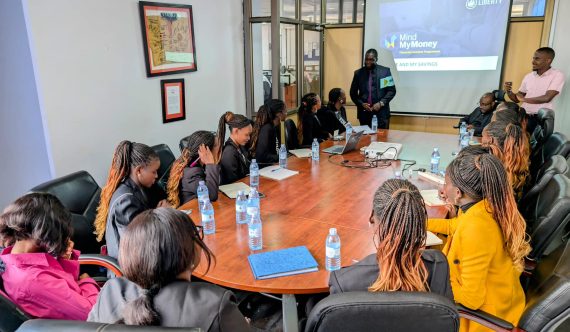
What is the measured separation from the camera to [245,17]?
5168 millimetres

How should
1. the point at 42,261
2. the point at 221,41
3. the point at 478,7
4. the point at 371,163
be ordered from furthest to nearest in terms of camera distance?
the point at 478,7, the point at 221,41, the point at 371,163, the point at 42,261

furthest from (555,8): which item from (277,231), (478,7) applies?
(277,231)

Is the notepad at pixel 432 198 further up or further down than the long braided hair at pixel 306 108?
further down

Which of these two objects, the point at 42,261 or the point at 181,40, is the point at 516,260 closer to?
the point at 42,261

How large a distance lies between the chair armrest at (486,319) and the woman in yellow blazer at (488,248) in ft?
0.09

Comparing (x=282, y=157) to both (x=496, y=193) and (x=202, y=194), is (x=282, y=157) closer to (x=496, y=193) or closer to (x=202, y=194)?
(x=202, y=194)

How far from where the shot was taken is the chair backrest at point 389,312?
41.8 inches

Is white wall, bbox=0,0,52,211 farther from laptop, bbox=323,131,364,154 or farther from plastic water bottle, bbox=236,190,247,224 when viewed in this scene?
laptop, bbox=323,131,364,154

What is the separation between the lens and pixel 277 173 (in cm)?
322

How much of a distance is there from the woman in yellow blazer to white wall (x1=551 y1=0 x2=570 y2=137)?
465 cm

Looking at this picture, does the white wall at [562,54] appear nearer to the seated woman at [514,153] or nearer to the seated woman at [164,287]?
the seated woman at [514,153]

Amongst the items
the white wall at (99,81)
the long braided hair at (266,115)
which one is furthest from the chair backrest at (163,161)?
the long braided hair at (266,115)

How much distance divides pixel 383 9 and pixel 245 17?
7.55 feet

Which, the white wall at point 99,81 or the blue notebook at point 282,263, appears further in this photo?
the white wall at point 99,81
